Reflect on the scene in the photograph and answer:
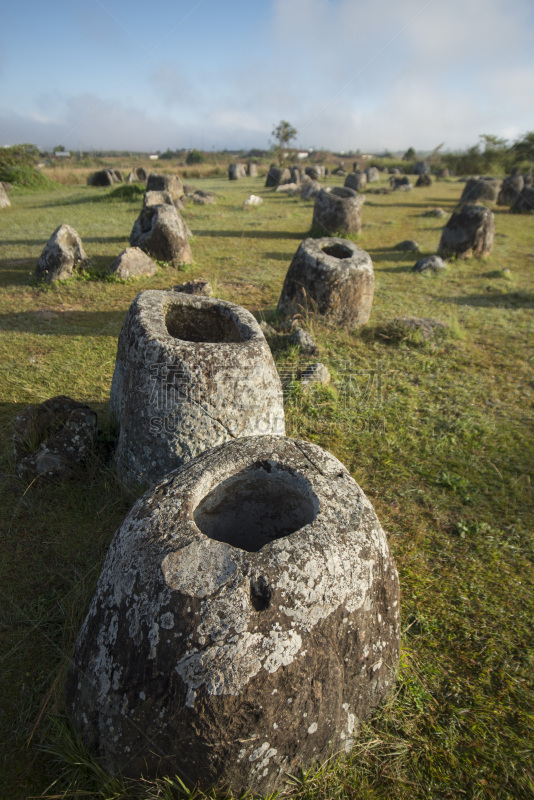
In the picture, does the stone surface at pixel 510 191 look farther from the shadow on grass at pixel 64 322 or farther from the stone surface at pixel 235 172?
the shadow on grass at pixel 64 322

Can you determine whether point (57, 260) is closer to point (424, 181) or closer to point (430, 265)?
point (430, 265)

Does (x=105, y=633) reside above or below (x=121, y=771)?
above

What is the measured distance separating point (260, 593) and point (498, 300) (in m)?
8.71

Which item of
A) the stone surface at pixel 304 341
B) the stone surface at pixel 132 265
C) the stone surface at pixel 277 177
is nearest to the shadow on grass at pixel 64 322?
the stone surface at pixel 132 265

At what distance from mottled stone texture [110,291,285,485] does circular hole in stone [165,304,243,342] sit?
463 mm

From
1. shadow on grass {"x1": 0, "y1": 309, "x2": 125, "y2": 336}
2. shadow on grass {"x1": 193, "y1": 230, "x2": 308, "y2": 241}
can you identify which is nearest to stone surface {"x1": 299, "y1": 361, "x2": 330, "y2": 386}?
shadow on grass {"x1": 0, "y1": 309, "x2": 125, "y2": 336}

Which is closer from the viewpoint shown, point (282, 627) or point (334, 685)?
point (282, 627)

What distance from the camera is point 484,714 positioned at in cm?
230

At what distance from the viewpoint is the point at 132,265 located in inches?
340

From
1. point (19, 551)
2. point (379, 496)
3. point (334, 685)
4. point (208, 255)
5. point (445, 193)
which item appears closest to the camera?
point (334, 685)

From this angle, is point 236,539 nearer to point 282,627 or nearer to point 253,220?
point 282,627

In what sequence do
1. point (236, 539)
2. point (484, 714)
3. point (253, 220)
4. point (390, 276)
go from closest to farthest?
point (484, 714)
point (236, 539)
point (390, 276)
point (253, 220)

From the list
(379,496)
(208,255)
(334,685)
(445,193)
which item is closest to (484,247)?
(208,255)

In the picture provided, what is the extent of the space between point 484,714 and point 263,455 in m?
1.72
